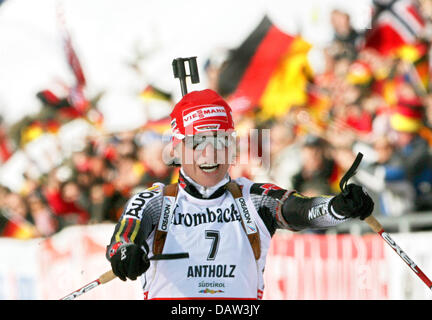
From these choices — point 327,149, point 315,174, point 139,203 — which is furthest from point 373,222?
point 327,149

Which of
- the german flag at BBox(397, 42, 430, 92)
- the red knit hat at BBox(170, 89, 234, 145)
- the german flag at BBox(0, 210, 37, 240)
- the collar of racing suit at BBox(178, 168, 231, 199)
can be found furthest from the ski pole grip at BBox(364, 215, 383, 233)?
the german flag at BBox(0, 210, 37, 240)

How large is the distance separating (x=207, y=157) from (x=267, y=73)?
5317 millimetres

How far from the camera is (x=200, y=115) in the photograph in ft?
16.0

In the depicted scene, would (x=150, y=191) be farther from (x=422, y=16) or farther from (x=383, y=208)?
(x=422, y=16)

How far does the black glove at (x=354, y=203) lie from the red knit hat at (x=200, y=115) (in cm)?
99

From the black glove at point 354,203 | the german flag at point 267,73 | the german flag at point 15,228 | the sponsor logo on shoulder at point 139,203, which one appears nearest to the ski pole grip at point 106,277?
the sponsor logo on shoulder at point 139,203

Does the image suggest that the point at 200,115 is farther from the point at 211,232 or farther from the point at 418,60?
the point at 418,60

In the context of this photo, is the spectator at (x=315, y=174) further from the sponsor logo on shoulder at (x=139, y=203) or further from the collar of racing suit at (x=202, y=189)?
the sponsor logo on shoulder at (x=139, y=203)

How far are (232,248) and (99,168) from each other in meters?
5.42

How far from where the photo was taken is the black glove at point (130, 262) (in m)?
4.13

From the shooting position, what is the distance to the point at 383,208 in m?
8.22

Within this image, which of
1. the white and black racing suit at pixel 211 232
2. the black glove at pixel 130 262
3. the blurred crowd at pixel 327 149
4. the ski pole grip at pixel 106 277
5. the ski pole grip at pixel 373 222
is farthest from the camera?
the blurred crowd at pixel 327 149

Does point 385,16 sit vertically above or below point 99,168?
above
